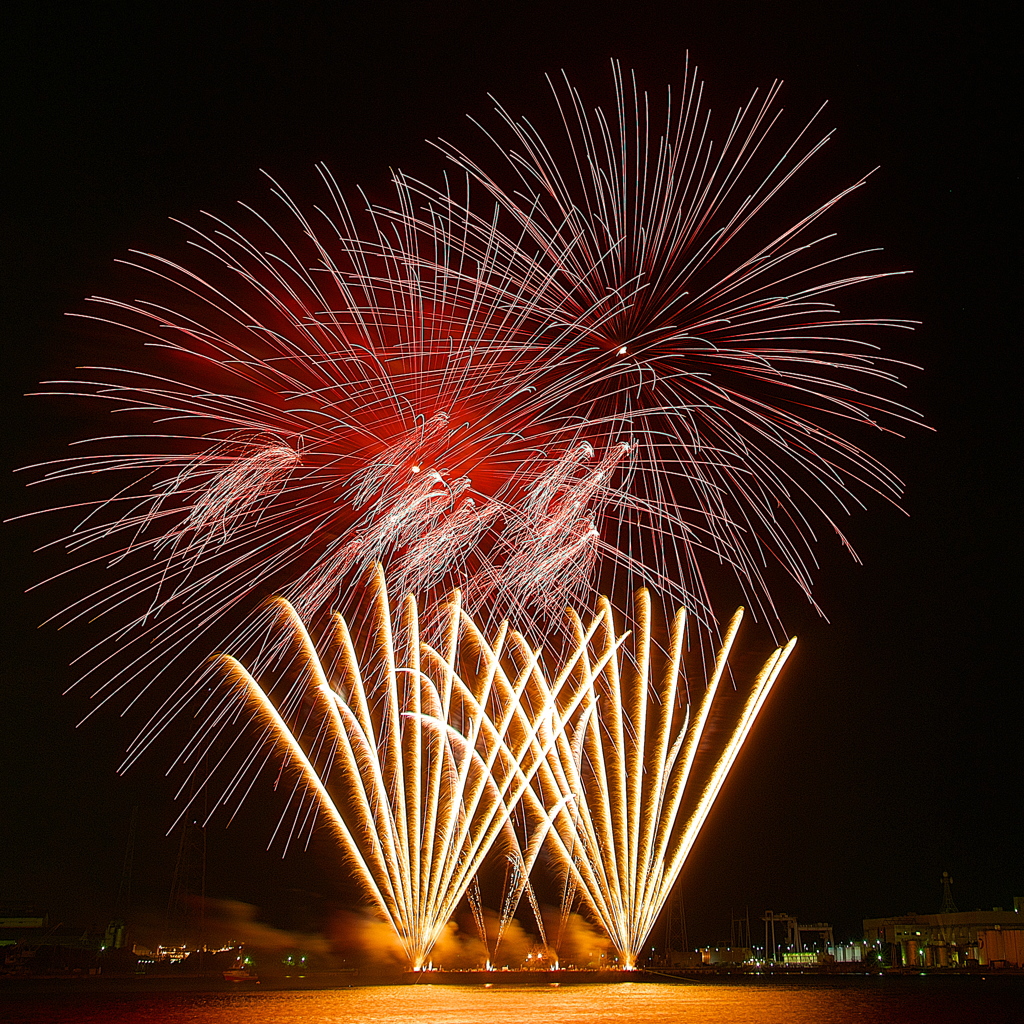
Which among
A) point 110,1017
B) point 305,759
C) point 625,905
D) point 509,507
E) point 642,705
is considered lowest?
point 110,1017

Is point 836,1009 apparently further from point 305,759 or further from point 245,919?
point 245,919

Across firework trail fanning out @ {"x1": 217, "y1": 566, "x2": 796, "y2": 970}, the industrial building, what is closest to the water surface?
firework trail fanning out @ {"x1": 217, "y1": 566, "x2": 796, "y2": 970}

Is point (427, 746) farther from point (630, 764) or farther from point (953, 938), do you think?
point (953, 938)

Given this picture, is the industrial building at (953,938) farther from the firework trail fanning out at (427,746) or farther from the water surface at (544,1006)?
the firework trail fanning out at (427,746)

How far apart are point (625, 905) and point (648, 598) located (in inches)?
405

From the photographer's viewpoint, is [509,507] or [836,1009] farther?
[836,1009]

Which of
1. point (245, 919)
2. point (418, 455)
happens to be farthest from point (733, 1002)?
point (245, 919)

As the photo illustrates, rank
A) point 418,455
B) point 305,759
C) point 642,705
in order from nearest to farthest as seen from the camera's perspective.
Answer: point 418,455 → point 305,759 → point 642,705

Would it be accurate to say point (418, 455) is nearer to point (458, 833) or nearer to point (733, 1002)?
point (458, 833)

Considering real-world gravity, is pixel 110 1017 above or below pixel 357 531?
below

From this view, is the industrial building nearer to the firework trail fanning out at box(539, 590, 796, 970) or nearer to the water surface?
the water surface

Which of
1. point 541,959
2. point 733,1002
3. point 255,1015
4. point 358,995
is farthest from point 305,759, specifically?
point 541,959

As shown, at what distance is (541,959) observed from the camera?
2810 inches

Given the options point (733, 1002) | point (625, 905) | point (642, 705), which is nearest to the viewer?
point (642, 705)
